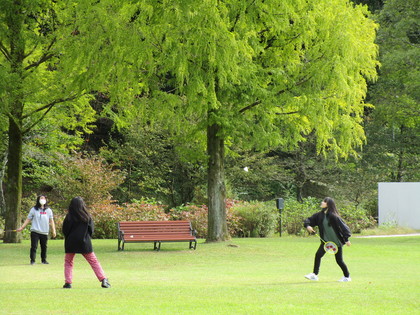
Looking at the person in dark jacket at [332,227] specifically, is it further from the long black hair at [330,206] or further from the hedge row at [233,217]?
the hedge row at [233,217]

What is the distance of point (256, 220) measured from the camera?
2808 cm

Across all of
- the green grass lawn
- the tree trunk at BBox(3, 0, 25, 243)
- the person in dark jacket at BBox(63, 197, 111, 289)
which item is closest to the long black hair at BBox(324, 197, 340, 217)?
the green grass lawn

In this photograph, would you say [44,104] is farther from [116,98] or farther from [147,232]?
[147,232]

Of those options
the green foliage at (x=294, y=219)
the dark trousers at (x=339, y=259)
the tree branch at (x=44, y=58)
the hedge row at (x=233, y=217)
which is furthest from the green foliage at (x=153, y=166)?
the dark trousers at (x=339, y=259)

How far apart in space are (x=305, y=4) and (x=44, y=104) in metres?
9.44

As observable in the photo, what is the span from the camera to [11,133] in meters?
23.7

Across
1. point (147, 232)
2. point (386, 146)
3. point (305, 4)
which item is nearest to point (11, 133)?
point (147, 232)

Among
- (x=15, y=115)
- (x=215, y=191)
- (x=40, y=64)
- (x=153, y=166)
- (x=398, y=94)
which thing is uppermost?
(x=398, y=94)

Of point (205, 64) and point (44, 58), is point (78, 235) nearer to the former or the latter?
point (205, 64)

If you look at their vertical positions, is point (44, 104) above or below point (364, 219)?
above

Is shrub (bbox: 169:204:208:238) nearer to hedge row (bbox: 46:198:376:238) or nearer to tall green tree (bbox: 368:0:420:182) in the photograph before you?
hedge row (bbox: 46:198:376:238)

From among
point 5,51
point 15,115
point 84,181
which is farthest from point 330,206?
point 84,181

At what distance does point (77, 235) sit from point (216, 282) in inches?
111

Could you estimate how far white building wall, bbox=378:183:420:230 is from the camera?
3028cm
